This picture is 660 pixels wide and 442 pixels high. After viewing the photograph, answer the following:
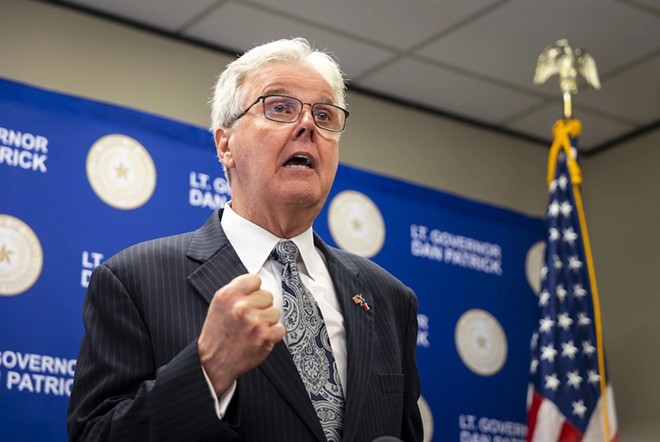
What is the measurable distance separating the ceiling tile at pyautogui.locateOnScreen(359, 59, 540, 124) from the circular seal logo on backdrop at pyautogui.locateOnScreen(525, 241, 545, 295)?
0.84 metres

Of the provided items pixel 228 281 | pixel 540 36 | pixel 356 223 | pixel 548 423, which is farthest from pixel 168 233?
pixel 228 281

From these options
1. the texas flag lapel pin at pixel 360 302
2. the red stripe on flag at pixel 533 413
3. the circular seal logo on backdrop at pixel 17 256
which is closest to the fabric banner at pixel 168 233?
the circular seal logo on backdrop at pixel 17 256

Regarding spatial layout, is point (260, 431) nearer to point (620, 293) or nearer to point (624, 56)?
point (624, 56)

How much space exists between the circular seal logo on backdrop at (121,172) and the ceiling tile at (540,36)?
5.47ft

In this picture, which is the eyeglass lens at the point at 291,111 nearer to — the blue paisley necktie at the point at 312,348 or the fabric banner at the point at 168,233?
the blue paisley necktie at the point at 312,348

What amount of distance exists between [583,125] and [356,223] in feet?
6.21

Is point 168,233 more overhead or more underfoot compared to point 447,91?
more underfoot

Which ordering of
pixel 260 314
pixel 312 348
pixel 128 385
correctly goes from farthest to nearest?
pixel 312 348 < pixel 128 385 < pixel 260 314

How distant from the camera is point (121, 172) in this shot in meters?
4.09

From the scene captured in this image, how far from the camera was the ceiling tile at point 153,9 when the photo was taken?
15.2 ft

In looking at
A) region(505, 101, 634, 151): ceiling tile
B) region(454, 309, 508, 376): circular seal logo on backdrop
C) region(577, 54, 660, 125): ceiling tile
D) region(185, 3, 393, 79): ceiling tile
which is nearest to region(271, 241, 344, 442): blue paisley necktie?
region(185, 3, 393, 79): ceiling tile

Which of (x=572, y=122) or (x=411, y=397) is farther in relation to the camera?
(x=572, y=122)

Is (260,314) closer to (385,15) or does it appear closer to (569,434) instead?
(569,434)

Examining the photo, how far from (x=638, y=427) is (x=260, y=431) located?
4.46 meters
